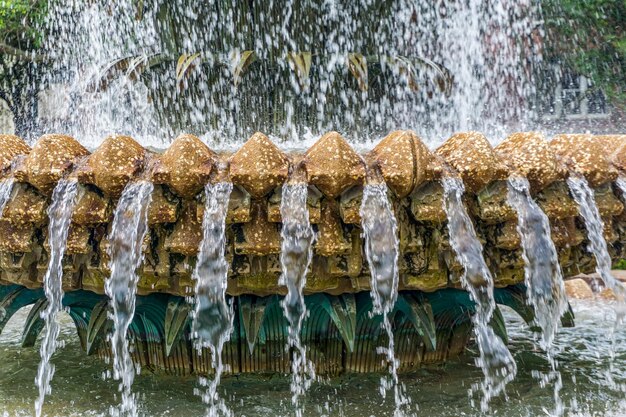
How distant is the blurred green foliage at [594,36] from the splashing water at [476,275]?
482 inches

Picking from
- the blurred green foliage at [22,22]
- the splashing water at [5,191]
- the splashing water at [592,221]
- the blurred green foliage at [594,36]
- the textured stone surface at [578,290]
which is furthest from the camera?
the blurred green foliage at [22,22]

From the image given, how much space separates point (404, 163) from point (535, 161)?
488mm

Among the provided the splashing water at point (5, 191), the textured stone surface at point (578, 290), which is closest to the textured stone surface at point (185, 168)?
the splashing water at point (5, 191)

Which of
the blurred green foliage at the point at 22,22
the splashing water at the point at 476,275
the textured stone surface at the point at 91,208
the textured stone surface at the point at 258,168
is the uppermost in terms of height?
the blurred green foliage at the point at 22,22

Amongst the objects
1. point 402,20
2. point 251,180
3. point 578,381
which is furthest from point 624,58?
point 251,180

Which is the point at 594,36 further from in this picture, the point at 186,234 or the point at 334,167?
the point at 186,234

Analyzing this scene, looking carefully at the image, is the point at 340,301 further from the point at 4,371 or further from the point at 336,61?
the point at 4,371

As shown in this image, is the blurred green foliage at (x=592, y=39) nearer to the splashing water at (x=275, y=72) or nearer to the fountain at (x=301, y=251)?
the splashing water at (x=275, y=72)

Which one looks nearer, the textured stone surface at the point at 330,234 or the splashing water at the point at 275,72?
the textured stone surface at the point at 330,234

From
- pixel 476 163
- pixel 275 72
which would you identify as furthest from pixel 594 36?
pixel 476 163

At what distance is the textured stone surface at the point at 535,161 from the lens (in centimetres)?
210

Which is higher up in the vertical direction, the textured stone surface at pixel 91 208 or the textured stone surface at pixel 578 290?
the textured stone surface at pixel 91 208

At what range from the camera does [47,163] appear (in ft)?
6.78

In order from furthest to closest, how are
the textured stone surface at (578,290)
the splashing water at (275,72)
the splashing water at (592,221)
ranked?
the textured stone surface at (578,290) → the splashing water at (275,72) → the splashing water at (592,221)
